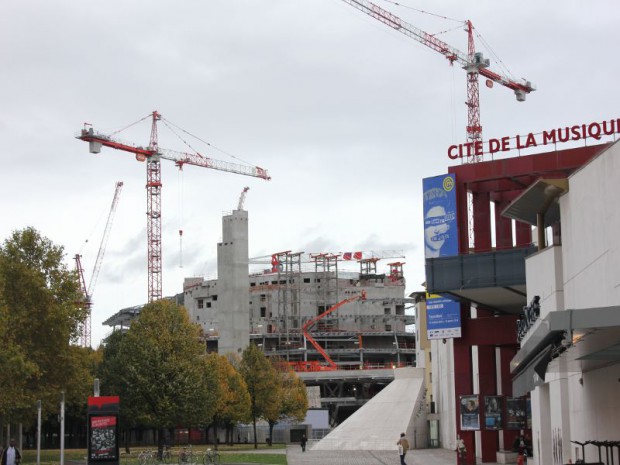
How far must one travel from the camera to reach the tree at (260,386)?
10644 centimetres

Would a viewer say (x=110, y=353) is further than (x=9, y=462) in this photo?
Yes

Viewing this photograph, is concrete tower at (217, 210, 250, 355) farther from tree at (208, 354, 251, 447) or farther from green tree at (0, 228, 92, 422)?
green tree at (0, 228, 92, 422)

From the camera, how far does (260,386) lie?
10669 cm

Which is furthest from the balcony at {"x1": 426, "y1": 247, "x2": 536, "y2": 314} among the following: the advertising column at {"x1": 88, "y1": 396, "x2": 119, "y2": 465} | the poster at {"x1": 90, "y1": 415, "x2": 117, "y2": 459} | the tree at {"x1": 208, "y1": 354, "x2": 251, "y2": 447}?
the tree at {"x1": 208, "y1": 354, "x2": 251, "y2": 447}

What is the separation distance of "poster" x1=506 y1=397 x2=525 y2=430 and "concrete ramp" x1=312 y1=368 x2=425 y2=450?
1153 inches

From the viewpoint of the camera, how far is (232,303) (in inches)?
7146

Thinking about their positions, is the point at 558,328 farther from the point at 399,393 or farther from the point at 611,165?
the point at 399,393

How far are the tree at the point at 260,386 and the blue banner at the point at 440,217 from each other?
4764 centimetres

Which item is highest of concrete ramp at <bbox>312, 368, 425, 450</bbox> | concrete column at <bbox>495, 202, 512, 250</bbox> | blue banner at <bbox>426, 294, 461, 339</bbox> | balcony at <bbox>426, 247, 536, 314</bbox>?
concrete column at <bbox>495, 202, 512, 250</bbox>

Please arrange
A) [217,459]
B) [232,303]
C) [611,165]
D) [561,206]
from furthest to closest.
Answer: [232,303] → [217,459] → [561,206] → [611,165]

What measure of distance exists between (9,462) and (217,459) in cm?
2178

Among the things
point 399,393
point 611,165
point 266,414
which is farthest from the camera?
point 266,414

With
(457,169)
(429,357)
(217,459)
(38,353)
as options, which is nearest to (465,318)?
(457,169)

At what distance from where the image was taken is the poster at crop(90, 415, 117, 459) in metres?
44.7
